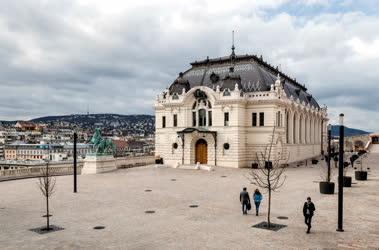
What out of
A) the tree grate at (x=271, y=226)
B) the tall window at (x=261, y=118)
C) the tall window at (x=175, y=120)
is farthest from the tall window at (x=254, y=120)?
the tree grate at (x=271, y=226)

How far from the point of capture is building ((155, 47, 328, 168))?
1887 inches

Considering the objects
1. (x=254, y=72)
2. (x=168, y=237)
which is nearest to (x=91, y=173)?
(x=254, y=72)

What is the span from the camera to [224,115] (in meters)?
48.6

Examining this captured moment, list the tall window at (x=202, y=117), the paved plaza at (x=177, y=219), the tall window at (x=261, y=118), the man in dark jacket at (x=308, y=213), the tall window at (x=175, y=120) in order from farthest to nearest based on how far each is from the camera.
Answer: the tall window at (x=175, y=120)
the tall window at (x=202, y=117)
the tall window at (x=261, y=118)
the man in dark jacket at (x=308, y=213)
the paved plaza at (x=177, y=219)

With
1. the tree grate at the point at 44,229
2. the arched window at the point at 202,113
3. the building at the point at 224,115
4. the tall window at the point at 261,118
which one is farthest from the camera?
the arched window at the point at 202,113

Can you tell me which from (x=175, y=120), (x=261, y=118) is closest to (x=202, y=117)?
(x=175, y=120)

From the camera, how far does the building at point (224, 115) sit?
47.9 metres

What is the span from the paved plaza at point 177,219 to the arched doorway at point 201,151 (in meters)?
19.9

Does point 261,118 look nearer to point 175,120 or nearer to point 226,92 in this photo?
point 226,92

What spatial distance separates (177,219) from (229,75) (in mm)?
33887

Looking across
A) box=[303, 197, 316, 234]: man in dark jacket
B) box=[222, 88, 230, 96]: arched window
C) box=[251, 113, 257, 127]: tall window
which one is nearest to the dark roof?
box=[222, 88, 230, 96]: arched window

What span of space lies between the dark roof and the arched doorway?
776 cm

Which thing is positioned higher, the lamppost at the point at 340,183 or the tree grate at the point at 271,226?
the lamppost at the point at 340,183

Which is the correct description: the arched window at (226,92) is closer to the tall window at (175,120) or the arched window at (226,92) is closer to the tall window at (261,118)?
the tall window at (261,118)
